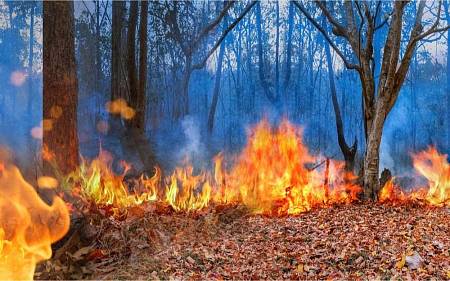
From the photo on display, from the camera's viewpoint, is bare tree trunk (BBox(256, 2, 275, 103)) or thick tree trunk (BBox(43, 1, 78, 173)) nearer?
thick tree trunk (BBox(43, 1, 78, 173))

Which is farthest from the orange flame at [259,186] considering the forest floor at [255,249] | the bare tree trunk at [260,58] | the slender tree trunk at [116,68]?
the bare tree trunk at [260,58]

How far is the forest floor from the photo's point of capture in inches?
197

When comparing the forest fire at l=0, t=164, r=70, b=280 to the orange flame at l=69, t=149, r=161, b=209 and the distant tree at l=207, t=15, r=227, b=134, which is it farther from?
the distant tree at l=207, t=15, r=227, b=134

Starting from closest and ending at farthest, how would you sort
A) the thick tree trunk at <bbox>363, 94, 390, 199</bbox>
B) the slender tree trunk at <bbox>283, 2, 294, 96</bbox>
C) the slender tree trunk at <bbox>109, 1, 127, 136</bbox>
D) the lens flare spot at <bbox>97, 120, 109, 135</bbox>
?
the thick tree trunk at <bbox>363, 94, 390, 199</bbox> < the slender tree trunk at <bbox>109, 1, 127, 136</bbox> < the lens flare spot at <bbox>97, 120, 109, 135</bbox> < the slender tree trunk at <bbox>283, 2, 294, 96</bbox>

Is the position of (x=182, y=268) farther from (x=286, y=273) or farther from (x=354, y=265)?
(x=354, y=265)

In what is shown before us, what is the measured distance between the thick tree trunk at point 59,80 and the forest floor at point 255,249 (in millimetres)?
1725

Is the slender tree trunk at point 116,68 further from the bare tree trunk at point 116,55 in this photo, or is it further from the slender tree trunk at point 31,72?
the slender tree trunk at point 31,72

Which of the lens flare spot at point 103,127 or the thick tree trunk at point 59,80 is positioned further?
the lens flare spot at point 103,127

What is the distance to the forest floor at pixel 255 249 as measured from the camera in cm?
502

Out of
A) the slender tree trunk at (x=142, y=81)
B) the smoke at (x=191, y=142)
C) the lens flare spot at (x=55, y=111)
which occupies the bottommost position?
the smoke at (x=191, y=142)

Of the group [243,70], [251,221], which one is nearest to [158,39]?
[243,70]

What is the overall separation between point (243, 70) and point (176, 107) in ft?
12.4

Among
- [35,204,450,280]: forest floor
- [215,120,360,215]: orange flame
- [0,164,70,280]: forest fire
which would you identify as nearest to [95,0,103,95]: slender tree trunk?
[215,120,360,215]: orange flame

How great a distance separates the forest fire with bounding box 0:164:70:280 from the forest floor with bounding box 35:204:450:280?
261mm
